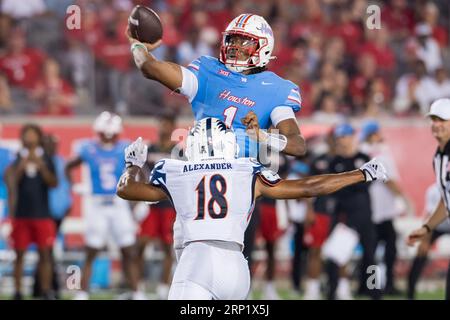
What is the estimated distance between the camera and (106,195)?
12.5 metres

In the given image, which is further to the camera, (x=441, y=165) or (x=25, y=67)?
(x=25, y=67)

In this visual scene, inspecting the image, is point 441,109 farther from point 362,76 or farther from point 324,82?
point 362,76

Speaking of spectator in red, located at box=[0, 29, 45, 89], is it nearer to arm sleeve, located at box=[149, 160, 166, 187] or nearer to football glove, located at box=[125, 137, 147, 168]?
football glove, located at box=[125, 137, 147, 168]

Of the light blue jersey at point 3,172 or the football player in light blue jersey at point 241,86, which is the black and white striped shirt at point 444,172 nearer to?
the football player in light blue jersey at point 241,86

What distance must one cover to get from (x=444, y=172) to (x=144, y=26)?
9.65 feet

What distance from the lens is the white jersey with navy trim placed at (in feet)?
21.0

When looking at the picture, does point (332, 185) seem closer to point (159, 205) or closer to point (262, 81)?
point (262, 81)

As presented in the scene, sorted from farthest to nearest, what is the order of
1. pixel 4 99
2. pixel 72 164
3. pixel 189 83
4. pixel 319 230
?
pixel 4 99 → pixel 319 230 → pixel 72 164 → pixel 189 83

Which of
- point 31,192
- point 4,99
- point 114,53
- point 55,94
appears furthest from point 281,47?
point 31,192

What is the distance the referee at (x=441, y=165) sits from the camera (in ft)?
29.3

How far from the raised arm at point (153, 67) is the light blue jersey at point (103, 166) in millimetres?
5096

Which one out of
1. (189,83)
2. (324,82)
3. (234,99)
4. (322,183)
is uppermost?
(324,82)

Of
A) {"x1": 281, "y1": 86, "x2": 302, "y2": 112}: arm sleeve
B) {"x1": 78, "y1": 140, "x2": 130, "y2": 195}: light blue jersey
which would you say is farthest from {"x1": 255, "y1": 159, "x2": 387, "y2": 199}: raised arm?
{"x1": 78, "y1": 140, "x2": 130, "y2": 195}: light blue jersey

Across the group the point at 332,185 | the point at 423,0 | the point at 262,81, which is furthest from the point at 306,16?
the point at 332,185
